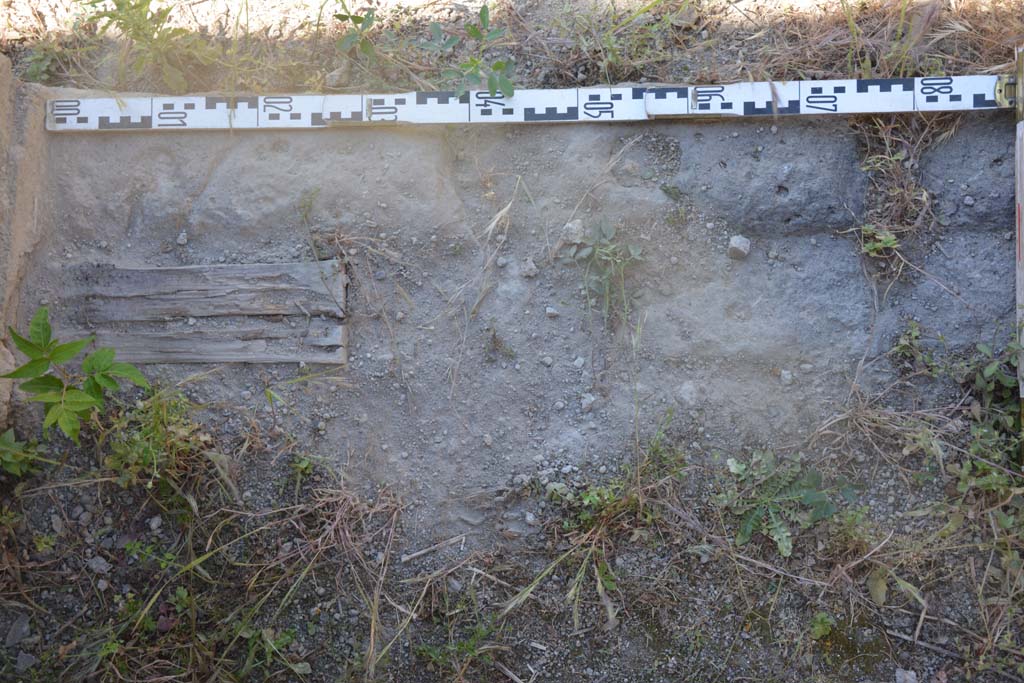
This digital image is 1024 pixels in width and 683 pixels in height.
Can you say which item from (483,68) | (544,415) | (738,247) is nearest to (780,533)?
(544,415)

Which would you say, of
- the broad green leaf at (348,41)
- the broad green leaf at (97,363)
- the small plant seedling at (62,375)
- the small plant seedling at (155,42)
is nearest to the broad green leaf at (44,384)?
the small plant seedling at (62,375)

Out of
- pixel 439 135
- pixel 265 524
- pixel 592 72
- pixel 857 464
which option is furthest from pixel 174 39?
pixel 857 464

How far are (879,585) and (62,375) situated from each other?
333 cm

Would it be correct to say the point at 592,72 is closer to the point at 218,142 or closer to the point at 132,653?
the point at 218,142

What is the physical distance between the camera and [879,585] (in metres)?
3.41

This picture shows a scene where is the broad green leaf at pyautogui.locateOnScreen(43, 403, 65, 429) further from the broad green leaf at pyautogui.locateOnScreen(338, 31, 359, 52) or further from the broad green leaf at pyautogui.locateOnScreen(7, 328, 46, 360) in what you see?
the broad green leaf at pyautogui.locateOnScreen(338, 31, 359, 52)

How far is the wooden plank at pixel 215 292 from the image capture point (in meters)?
3.65

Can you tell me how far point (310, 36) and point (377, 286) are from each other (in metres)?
1.18

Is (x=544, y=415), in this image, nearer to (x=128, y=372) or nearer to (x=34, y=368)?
(x=128, y=372)

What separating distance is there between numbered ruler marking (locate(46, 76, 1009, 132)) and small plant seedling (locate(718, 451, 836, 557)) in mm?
1483

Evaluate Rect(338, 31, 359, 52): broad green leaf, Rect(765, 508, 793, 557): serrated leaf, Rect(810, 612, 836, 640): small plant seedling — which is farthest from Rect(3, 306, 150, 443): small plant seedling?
Rect(810, 612, 836, 640): small plant seedling

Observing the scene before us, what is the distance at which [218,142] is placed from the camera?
377 centimetres

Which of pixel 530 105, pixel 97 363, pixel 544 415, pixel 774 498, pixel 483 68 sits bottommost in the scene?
pixel 774 498

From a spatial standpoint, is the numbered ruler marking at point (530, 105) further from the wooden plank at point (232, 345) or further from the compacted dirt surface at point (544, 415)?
the wooden plank at point (232, 345)
